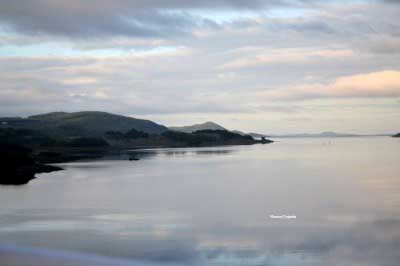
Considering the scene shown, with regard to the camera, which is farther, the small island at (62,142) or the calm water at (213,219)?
the small island at (62,142)

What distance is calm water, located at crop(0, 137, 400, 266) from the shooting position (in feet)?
61.9

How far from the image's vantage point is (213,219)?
26.4 meters

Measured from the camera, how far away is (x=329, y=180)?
46.9 m

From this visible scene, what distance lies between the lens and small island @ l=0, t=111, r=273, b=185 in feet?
179

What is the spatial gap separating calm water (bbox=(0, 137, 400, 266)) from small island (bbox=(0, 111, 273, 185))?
8056 mm

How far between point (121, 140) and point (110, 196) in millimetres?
106456

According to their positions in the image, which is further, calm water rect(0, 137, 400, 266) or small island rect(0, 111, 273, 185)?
small island rect(0, 111, 273, 185)

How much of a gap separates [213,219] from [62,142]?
88241 mm

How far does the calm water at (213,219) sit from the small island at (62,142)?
8056 mm

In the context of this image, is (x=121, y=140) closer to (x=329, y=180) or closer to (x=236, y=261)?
(x=329, y=180)

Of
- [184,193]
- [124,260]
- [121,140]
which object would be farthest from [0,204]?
[121,140]

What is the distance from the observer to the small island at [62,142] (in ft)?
179

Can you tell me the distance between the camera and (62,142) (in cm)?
11056

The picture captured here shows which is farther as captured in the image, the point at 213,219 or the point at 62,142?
the point at 62,142
